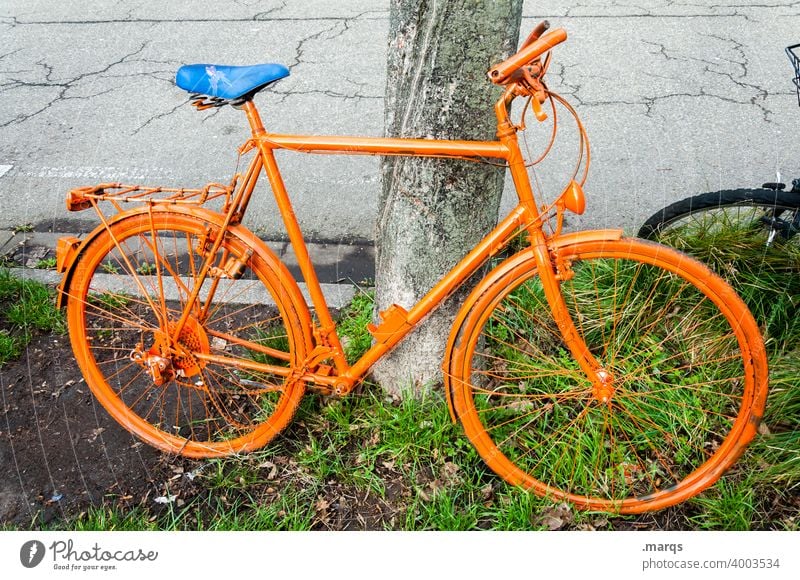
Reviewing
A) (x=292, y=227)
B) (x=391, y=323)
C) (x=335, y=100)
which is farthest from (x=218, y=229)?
(x=335, y=100)

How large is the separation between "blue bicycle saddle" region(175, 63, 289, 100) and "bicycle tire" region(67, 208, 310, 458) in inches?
17.3

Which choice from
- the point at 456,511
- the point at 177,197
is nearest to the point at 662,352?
the point at 456,511

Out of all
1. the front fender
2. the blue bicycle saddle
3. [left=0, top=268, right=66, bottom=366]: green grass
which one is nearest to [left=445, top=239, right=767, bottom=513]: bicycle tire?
the front fender

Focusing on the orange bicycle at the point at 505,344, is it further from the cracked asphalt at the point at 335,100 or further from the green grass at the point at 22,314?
the cracked asphalt at the point at 335,100

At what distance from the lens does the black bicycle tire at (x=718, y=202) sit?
2.90 meters

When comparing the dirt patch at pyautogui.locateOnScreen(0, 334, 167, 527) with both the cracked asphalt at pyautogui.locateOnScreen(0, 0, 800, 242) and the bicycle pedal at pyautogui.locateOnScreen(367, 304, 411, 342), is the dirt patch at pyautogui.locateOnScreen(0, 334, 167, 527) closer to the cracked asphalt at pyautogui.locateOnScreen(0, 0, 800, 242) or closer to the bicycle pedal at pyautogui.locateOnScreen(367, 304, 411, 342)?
the bicycle pedal at pyautogui.locateOnScreen(367, 304, 411, 342)

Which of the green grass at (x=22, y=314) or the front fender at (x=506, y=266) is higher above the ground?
the front fender at (x=506, y=266)

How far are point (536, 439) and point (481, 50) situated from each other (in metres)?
1.46

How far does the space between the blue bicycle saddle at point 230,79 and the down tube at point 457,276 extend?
0.83 metres

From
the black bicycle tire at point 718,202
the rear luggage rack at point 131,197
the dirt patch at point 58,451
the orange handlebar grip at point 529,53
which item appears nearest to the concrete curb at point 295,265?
the dirt patch at point 58,451

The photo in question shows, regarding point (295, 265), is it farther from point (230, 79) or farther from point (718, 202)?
point (718, 202)

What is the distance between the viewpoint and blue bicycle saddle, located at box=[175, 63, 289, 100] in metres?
2.14

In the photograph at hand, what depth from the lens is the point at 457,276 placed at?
2283 mm

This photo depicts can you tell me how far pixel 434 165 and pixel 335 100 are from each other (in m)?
3.25
